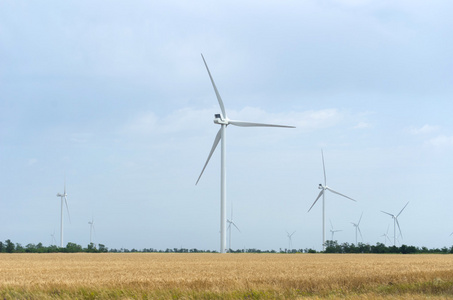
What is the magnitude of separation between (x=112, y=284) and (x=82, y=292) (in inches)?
55.9

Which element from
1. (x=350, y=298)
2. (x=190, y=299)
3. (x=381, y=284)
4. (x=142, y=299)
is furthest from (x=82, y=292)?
(x=381, y=284)

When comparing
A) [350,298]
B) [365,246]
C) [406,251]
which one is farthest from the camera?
[365,246]

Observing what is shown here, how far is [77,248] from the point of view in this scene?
118812 mm

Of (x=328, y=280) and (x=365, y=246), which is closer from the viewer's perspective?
(x=328, y=280)

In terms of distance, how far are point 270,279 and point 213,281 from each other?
340 centimetres

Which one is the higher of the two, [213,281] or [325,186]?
[325,186]

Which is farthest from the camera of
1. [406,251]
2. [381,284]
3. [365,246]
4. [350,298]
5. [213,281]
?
[365,246]

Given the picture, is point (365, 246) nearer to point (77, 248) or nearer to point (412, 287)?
point (77, 248)

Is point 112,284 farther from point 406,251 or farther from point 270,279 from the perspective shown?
point 406,251

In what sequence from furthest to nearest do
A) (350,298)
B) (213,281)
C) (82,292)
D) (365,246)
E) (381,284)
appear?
(365,246)
(381,284)
(213,281)
(82,292)
(350,298)

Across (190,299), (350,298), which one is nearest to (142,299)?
(190,299)

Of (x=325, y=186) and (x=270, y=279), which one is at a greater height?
(x=325, y=186)

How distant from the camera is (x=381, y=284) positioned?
2577 cm

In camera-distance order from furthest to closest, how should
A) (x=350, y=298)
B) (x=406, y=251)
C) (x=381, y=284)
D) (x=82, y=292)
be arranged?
1. (x=406, y=251)
2. (x=381, y=284)
3. (x=82, y=292)
4. (x=350, y=298)
